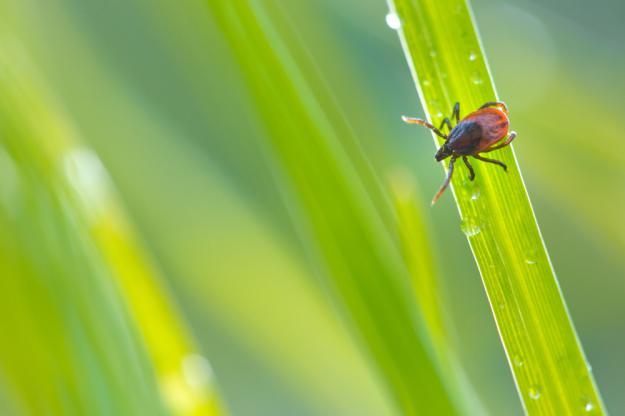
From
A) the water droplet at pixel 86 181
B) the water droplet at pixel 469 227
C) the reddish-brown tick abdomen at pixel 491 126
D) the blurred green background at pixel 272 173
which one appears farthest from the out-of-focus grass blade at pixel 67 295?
the reddish-brown tick abdomen at pixel 491 126

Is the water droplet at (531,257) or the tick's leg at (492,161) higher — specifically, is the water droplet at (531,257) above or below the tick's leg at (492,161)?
below

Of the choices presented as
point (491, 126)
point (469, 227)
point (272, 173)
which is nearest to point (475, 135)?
point (491, 126)

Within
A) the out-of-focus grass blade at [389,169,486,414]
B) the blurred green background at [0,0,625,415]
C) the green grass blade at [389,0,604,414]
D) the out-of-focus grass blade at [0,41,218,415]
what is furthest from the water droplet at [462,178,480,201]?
the blurred green background at [0,0,625,415]

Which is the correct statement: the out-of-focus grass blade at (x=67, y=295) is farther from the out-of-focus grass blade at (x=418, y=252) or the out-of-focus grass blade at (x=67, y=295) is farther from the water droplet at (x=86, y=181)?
the out-of-focus grass blade at (x=418, y=252)

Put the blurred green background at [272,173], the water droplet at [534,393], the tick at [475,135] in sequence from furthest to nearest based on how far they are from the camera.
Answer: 1. the blurred green background at [272,173]
2. the tick at [475,135]
3. the water droplet at [534,393]

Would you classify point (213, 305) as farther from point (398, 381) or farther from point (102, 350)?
point (398, 381)

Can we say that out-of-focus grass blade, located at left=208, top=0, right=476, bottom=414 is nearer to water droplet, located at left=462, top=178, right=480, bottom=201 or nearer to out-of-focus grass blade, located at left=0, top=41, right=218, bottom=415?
water droplet, located at left=462, top=178, right=480, bottom=201
